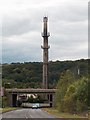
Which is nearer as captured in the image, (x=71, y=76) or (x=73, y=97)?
(x=73, y=97)

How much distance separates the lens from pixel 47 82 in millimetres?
182875

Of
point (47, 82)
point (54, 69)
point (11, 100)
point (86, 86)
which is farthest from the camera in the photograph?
point (54, 69)

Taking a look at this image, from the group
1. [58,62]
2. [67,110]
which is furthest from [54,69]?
[67,110]

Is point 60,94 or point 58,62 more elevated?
point 58,62

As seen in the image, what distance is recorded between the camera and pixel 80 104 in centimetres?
5581

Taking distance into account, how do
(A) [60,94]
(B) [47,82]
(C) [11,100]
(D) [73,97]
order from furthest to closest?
(B) [47,82]
(C) [11,100]
(A) [60,94]
(D) [73,97]

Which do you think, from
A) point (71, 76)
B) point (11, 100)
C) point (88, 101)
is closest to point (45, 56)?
point (11, 100)

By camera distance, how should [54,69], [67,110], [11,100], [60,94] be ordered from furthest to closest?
[54,69]
[11,100]
[60,94]
[67,110]

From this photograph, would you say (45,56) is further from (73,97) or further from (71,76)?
(73,97)

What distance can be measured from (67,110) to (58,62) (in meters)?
127

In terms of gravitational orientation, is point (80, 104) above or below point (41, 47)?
below

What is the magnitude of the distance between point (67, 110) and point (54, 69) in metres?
132

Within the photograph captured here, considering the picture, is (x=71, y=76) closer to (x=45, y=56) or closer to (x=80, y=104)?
(x=80, y=104)

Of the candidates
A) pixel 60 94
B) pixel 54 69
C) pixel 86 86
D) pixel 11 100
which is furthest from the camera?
pixel 54 69
